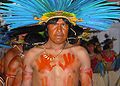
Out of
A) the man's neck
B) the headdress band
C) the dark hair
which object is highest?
the headdress band

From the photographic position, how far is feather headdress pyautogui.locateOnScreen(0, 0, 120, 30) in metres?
4.07

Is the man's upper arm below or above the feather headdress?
below

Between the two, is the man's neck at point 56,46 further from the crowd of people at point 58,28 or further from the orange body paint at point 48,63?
the orange body paint at point 48,63

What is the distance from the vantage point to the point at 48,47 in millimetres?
4289

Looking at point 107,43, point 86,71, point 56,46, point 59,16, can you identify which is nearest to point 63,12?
point 59,16

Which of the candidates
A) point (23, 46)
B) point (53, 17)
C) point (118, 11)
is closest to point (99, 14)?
point (118, 11)

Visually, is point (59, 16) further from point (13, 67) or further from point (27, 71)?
point (13, 67)

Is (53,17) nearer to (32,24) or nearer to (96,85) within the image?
(32,24)

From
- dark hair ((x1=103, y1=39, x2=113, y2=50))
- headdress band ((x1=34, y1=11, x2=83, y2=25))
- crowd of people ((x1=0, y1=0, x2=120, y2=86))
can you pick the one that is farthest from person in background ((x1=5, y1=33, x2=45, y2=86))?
dark hair ((x1=103, y1=39, x2=113, y2=50))

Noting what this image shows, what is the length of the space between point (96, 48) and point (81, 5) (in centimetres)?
493

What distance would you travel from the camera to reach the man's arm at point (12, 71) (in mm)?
5367

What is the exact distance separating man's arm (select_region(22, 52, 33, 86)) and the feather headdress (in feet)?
1.22

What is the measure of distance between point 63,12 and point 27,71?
30.2 inches

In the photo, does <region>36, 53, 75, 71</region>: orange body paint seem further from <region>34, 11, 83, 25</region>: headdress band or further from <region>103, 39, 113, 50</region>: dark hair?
<region>103, 39, 113, 50</region>: dark hair
